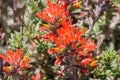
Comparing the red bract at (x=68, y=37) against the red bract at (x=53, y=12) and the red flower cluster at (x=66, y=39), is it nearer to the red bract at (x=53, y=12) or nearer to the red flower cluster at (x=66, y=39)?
the red flower cluster at (x=66, y=39)

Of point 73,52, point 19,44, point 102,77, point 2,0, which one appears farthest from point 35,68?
point 2,0

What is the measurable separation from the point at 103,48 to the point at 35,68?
76 centimetres

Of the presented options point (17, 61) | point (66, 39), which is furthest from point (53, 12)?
point (17, 61)

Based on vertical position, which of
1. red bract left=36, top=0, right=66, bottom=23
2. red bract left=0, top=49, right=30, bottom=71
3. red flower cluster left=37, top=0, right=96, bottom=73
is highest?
red bract left=36, top=0, right=66, bottom=23

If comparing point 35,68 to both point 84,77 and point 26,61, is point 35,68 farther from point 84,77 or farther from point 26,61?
point 26,61

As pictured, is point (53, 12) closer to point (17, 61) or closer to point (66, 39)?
point (66, 39)

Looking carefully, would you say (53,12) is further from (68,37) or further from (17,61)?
(17,61)

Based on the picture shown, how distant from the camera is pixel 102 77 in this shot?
233 cm

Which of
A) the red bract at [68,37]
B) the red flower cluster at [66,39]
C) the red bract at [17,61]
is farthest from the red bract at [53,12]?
the red bract at [17,61]

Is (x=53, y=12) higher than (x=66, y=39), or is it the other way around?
(x=53, y=12)

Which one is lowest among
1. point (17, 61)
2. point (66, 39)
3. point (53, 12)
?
point (17, 61)

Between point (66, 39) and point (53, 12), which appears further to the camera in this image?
point (53, 12)

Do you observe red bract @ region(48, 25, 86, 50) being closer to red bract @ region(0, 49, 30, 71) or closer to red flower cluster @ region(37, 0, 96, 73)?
red flower cluster @ region(37, 0, 96, 73)

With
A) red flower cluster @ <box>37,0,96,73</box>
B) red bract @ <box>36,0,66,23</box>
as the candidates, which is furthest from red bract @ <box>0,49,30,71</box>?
Result: red bract @ <box>36,0,66,23</box>
